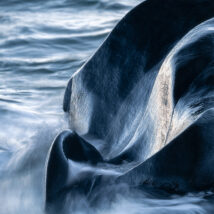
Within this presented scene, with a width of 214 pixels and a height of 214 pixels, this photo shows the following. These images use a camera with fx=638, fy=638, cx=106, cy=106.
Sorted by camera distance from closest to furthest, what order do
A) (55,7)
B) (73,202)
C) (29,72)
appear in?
(73,202) < (29,72) < (55,7)

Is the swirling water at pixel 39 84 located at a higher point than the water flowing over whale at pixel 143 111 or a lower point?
lower

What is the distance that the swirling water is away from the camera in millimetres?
2366

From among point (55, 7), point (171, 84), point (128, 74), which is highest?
point (171, 84)

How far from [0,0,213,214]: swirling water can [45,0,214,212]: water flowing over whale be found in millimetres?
96

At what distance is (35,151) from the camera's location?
3.28 metres

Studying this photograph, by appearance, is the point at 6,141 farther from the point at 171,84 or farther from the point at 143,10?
the point at 171,84

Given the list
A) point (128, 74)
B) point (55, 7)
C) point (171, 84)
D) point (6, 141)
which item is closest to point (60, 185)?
point (171, 84)

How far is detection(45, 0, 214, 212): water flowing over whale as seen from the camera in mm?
1933

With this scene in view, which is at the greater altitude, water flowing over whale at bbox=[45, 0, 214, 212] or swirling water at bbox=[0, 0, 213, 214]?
water flowing over whale at bbox=[45, 0, 214, 212]

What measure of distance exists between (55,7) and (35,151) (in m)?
4.71

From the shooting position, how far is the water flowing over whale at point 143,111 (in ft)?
6.34

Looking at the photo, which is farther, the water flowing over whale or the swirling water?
the swirling water

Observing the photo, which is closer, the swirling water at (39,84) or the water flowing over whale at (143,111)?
the water flowing over whale at (143,111)

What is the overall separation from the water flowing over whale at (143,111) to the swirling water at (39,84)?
0.10 m
